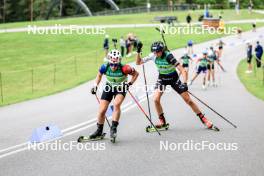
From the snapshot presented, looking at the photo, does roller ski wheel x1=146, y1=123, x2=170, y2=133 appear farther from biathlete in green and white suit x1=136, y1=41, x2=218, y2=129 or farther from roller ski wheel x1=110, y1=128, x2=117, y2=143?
roller ski wheel x1=110, y1=128, x2=117, y2=143

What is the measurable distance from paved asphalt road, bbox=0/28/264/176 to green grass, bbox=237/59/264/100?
127 cm

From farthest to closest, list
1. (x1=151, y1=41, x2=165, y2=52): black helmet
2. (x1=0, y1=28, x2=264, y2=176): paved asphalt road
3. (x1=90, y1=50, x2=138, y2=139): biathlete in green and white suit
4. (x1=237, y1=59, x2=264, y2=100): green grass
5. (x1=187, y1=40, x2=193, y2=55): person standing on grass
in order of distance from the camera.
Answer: (x1=187, y1=40, x2=193, y2=55): person standing on grass < (x1=237, y1=59, x2=264, y2=100): green grass < (x1=151, y1=41, x2=165, y2=52): black helmet < (x1=90, y1=50, x2=138, y2=139): biathlete in green and white suit < (x1=0, y1=28, x2=264, y2=176): paved asphalt road

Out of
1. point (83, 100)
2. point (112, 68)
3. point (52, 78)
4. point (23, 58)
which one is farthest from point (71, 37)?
point (112, 68)

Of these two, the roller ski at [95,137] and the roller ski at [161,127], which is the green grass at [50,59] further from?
the roller ski at [95,137]

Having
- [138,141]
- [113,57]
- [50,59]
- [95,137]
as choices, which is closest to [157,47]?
[113,57]

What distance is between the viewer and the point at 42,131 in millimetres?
10789

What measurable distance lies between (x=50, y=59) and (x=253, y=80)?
1902 cm

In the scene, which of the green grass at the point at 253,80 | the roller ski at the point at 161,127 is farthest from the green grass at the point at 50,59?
the roller ski at the point at 161,127

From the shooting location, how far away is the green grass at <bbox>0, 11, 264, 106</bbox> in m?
24.7

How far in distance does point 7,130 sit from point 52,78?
15.4 metres

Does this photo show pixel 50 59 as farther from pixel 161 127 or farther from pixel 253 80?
pixel 161 127

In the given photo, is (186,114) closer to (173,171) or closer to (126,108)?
(126,108)

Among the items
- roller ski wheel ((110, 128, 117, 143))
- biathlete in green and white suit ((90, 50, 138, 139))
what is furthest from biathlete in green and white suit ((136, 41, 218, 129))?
roller ski wheel ((110, 128, 117, 143))

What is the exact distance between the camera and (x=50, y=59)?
37.8m
